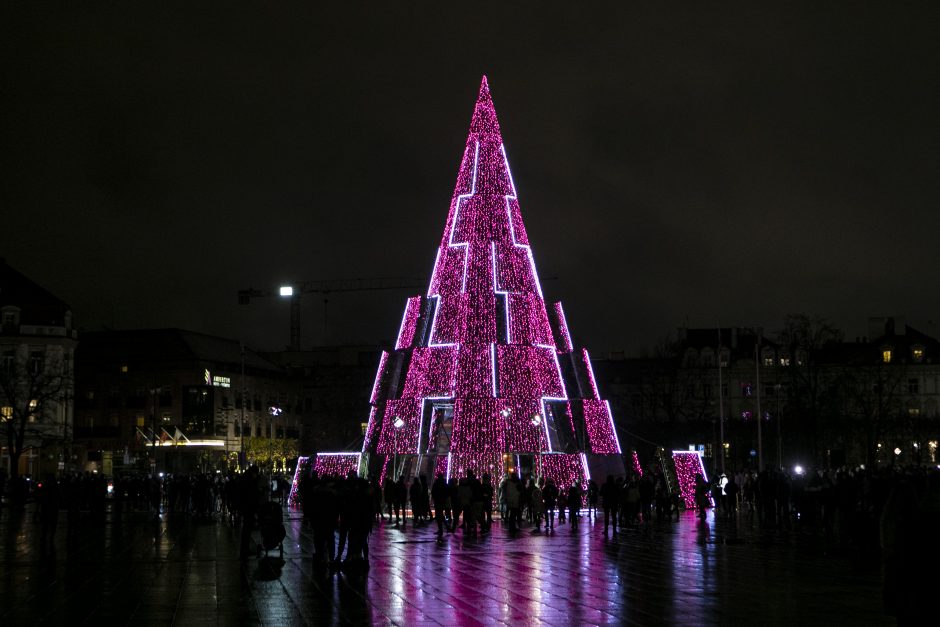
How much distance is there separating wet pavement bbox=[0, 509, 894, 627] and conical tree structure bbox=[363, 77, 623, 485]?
9.53 metres

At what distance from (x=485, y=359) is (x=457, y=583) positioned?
22397mm

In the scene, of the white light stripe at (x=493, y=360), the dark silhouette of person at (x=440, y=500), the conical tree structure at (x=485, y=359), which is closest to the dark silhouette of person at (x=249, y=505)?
the dark silhouette of person at (x=440, y=500)

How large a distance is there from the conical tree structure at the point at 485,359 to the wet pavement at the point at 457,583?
953cm

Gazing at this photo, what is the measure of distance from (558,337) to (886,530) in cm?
3923

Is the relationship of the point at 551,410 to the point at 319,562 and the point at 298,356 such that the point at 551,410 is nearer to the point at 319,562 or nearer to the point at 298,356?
the point at 319,562

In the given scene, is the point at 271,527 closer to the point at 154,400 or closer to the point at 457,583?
the point at 457,583

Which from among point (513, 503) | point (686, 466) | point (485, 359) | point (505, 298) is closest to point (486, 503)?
point (513, 503)

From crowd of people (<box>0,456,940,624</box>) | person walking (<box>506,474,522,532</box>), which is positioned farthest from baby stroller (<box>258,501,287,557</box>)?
person walking (<box>506,474,522,532</box>)

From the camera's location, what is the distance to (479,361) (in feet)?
137

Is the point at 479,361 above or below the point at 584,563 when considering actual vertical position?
above

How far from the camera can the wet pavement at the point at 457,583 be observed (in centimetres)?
1570

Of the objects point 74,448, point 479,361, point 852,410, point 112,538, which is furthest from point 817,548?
point 74,448

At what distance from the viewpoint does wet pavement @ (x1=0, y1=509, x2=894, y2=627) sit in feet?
51.5

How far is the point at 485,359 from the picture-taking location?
4188cm
